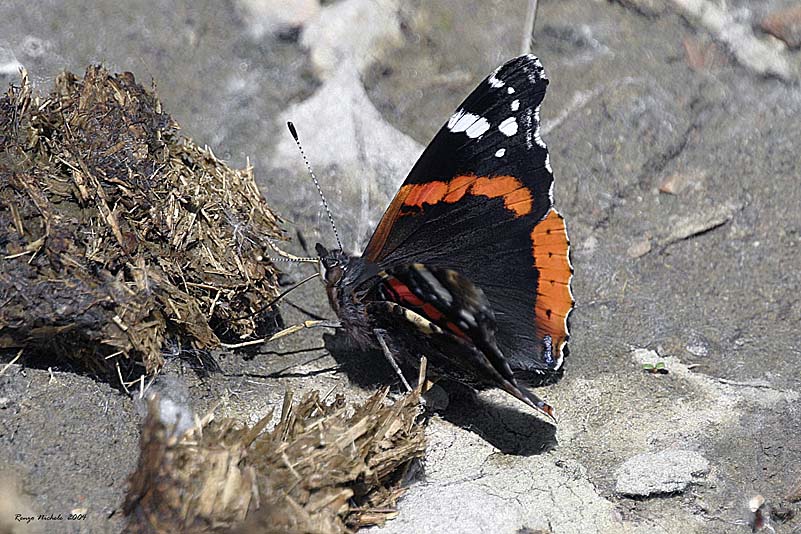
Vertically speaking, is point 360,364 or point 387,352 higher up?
point 387,352

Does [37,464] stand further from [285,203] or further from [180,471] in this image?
[285,203]

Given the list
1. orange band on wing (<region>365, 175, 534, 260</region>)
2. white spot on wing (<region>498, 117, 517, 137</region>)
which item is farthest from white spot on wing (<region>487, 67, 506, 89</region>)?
orange band on wing (<region>365, 175, 534, 260</region>)

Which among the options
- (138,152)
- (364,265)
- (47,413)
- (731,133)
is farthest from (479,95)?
(47,413)

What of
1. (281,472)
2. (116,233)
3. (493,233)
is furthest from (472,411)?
(116,233)

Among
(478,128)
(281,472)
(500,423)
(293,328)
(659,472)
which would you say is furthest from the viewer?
(293,328)

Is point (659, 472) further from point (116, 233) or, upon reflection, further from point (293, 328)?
point (116, 233)

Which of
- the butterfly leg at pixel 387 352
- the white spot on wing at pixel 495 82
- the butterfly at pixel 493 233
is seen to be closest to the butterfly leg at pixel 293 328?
the butterfly at pixel 493 233

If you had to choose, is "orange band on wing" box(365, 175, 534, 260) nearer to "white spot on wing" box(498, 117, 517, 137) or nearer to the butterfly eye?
"white spot on wing" box(498, 117, 517, 137)

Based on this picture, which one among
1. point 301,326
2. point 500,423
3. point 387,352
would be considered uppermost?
point 301,326
